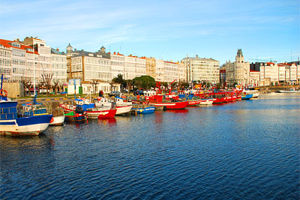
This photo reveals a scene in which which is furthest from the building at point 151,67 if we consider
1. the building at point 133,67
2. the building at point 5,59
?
the building at point 5,59

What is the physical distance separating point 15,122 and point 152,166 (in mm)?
19789

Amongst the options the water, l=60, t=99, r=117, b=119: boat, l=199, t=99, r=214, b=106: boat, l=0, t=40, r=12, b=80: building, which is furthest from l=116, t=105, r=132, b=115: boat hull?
l=0, t=40, r=12, b=80: building

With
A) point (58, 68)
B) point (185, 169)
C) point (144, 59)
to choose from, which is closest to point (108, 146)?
point (185, 169)

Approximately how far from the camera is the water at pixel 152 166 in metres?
20.1

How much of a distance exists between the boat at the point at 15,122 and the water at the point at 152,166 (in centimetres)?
127

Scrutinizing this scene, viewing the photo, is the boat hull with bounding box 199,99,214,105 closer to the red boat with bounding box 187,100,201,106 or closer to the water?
the red boat with bounding box 187,100,201,106

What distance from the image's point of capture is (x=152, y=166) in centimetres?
2536

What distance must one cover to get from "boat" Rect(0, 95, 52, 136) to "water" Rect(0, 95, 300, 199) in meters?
1.27

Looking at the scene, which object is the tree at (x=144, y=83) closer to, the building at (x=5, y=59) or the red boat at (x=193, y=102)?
the red boat at (x=193, y=102)

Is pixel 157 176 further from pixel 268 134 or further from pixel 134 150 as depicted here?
pixel 268 134

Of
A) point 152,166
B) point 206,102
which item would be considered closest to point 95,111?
point 152,166

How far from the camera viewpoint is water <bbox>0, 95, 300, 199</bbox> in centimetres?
2014

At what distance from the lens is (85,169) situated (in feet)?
81.0

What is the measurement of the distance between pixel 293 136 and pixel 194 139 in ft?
37.2
